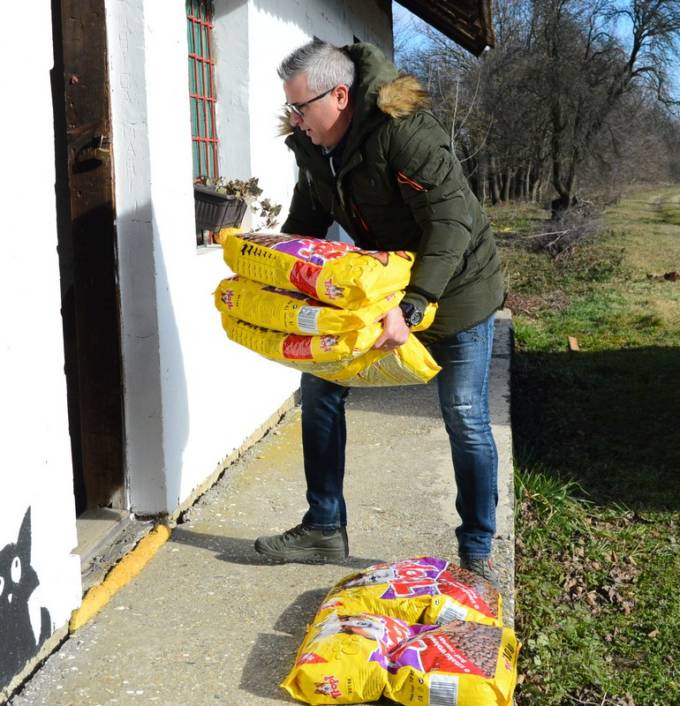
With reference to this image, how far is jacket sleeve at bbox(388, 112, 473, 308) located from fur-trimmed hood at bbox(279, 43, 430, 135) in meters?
0.05

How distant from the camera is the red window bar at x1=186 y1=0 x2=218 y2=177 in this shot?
496 cm

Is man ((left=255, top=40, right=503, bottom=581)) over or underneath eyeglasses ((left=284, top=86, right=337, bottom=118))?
underneath

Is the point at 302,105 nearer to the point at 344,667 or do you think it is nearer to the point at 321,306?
the point at 321,306

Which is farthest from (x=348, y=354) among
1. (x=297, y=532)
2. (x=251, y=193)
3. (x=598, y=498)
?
(x=598, y=498)

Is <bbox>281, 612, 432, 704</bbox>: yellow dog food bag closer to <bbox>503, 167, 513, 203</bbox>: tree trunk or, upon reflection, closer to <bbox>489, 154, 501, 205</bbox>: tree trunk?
<bbox>489, 154, 501, 205</bbox>: tree trunk

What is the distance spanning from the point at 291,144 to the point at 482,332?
97cm

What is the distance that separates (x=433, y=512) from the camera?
4.40 meters

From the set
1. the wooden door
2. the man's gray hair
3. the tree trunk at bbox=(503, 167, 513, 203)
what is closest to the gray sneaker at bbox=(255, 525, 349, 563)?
the wooden door

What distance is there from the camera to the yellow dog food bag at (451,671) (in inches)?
103

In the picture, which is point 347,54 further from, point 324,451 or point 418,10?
point 418,10

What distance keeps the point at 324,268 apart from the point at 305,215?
0.71 metres

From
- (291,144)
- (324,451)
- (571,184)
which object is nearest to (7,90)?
(291,144)

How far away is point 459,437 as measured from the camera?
336 cm

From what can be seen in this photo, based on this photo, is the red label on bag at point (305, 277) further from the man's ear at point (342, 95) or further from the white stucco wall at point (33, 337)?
the white stucco wall at point (33, 337)
